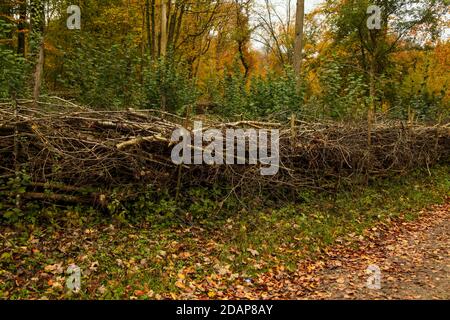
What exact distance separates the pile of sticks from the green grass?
1.65 feet

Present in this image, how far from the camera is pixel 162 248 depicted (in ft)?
17.3

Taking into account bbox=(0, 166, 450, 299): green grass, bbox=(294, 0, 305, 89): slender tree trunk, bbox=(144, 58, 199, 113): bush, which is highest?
bbox=(294, 0, 305, 89): slender tree trunk

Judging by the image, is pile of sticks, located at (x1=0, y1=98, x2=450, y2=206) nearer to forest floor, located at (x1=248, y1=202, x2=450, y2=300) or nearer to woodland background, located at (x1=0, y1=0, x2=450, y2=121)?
woodland background, located at (x1=0, y1=0, x2=450, y2=121)

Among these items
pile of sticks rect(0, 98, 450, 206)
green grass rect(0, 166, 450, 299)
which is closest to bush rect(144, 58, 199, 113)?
pile of sticks rect(0, 98, 450, 206)

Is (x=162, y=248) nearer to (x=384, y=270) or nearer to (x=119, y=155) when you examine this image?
(x=119, y=155)

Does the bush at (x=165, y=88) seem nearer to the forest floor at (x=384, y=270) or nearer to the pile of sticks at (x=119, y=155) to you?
the pile of sticks at (x=119, y=155)

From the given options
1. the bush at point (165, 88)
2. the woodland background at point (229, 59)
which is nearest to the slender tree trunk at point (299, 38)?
the woodland background at point (229, 59)

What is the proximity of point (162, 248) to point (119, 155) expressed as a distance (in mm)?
1576

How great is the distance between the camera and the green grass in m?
4.28

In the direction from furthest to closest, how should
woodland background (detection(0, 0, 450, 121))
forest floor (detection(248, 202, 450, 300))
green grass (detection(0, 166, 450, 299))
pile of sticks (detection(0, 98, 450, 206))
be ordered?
woodland background (detection(0, 0, 450, 121)) < pile of sticks (detection(0, 98, 450, 206)) < forest floor (detection(248, 202, 450, 300)) < green grass (detection(0, 166, 450, 299))

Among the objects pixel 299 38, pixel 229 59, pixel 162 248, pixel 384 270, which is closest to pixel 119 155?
pixel 162 248

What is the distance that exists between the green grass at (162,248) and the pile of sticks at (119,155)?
0.50 meters

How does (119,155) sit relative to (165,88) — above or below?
below

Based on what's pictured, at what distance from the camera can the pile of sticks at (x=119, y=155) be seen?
529 cm
